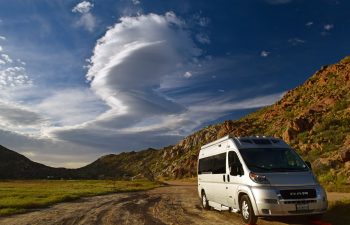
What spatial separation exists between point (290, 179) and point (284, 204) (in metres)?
0.89

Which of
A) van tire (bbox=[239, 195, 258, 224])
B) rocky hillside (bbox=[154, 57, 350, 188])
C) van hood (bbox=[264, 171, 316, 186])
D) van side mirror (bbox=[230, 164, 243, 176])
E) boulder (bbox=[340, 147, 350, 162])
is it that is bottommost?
van tire (bbox=[239, 195, 258, 224])

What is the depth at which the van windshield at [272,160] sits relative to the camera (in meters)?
13.8

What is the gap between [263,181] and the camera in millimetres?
13094

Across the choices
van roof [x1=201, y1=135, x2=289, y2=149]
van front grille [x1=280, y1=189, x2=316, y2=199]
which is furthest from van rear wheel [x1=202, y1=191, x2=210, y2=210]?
van front grille [x1=280, y1=189, x2=316, y2=199]

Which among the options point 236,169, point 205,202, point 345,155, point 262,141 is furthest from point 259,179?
point 345,155

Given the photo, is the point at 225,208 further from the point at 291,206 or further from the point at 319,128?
the point at 319,128

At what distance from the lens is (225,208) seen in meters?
16.3

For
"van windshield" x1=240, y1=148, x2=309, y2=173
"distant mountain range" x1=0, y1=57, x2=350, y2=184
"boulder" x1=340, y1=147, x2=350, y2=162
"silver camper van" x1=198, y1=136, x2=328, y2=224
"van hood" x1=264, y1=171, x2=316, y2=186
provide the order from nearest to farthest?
1. "silver camper van" x1=198, y1=136, x2=328, y2=224
2. "van hood" x1=264, y1=171, x2=316, y2=186
3. "van windshield" x1=240, y1=148, x2=309, y2=173
4. "boulder" x1=340, y1=147, x2=350, y2=162
5. "distant mountain range" x1=0, y1=57, x2=350, y2=184

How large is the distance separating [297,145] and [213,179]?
3752 cm

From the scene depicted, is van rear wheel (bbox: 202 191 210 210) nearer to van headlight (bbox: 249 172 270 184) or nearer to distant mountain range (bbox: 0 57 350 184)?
van headlight (bbox: 249 172 270 184)

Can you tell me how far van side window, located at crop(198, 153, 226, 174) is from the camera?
16458mm

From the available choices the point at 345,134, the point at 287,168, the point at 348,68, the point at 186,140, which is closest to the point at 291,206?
the point at 287,168

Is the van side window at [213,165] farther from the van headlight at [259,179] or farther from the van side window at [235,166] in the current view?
the van headlight at [259,179]

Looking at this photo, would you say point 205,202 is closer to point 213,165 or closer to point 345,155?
point 213,165
